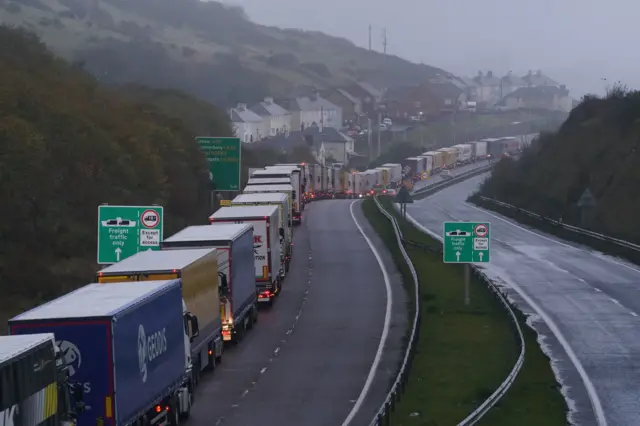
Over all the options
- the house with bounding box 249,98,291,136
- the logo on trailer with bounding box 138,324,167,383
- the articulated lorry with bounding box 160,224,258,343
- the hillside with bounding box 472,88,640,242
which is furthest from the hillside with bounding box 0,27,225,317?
the house with bounding box 249,98,291,136

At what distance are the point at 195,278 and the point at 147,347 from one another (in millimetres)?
6219

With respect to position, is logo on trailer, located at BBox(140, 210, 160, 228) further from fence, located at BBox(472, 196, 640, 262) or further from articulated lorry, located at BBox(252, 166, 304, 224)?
articulated lorry, located at BBox(252, 166, 304, 224)

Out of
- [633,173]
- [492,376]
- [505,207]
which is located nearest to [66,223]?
[492,376]

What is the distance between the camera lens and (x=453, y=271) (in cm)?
4772

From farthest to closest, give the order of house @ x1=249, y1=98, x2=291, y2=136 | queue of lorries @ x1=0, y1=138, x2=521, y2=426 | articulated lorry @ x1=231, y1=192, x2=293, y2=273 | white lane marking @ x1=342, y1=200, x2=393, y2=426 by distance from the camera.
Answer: house @ x1=249, y1=98, x2=291, y2=136, articulated lorry @ x1=231, y1=192, x2=293, y2=273, white lane marking @ x1=342, y1=200, x2=393, y2=426, queue of lorries @ x1=0, y1=138, x2=521, y2=426

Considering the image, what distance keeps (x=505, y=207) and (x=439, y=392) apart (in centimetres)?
6222

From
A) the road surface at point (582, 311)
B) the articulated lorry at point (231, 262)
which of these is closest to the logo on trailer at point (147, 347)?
the road surface at point (582, 311)

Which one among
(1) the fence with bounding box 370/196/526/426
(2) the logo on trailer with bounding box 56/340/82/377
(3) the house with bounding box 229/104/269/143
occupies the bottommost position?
(1) the fence with bounding box 370/196/526/426

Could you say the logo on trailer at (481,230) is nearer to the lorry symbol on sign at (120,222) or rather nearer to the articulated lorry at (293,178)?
the lorry symbol on sign at (120,222)

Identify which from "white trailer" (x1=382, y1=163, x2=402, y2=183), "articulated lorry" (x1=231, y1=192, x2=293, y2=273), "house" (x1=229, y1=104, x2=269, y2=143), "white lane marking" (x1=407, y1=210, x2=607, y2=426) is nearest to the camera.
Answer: "white lane marking" (x1=407, y1=210, x2=607, y2=426)

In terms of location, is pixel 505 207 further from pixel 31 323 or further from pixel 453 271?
pixel 31 323

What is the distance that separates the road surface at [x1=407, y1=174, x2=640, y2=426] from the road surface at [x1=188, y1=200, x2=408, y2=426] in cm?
402

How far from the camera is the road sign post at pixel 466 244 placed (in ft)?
123

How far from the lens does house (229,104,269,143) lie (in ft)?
473
